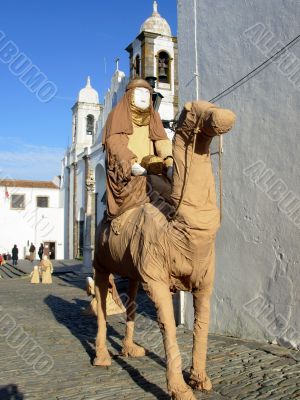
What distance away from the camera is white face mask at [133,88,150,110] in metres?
4.71

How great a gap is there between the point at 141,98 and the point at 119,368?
9.70 ft

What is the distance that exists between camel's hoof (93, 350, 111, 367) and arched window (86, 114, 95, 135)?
2766 cm

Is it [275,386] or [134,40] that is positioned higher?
[134,40]

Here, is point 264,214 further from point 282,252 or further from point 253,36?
point 253,36

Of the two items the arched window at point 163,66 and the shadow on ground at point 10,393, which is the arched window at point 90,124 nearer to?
the arched window at point 163,66

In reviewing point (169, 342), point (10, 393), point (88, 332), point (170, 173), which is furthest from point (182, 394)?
point (88, 332)

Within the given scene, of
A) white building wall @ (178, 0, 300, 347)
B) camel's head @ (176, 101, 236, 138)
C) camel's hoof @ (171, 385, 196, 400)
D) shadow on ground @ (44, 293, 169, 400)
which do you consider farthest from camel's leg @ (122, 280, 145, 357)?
camel's head @ (176, 101, 236, 138)

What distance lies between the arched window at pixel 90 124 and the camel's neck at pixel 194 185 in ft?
93.9

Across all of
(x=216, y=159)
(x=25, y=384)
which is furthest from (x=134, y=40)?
(x=25, y=384)

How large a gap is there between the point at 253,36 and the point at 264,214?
244 centimetres

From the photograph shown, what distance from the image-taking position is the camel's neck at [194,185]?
3453mm

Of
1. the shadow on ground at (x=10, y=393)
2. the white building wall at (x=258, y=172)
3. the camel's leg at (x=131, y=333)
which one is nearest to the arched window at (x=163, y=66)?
the white building wall at (x=258, y=172)

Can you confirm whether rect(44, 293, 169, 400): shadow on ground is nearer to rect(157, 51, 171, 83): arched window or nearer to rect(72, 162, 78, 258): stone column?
rect(157, 51, 171, 83): arched window

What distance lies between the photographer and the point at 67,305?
34.4ft
